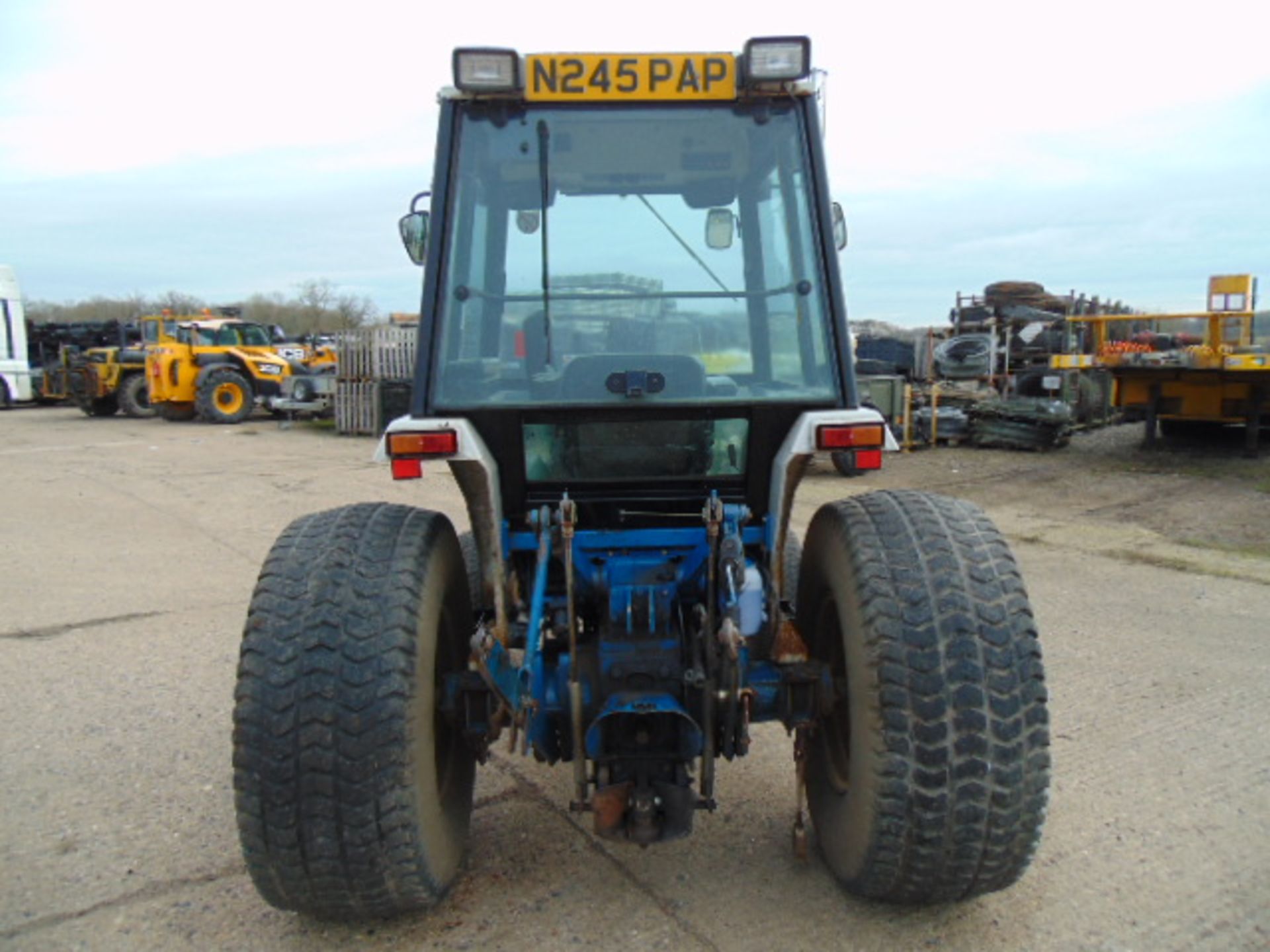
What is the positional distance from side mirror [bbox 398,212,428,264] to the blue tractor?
→ 11mm

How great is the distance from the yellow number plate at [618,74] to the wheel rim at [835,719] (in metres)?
1.69

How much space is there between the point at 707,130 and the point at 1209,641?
429cm

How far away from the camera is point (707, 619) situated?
290cm

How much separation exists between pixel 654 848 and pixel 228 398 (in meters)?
19.8

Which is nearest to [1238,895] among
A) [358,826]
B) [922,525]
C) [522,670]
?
[922,525]

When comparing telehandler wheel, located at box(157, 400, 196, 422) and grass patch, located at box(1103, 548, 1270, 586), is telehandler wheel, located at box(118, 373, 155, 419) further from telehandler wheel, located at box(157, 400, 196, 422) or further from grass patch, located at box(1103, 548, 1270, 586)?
grass patch, located at box(1103, 548, 1270, 586)

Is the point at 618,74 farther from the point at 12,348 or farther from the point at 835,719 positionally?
the point at 12,348

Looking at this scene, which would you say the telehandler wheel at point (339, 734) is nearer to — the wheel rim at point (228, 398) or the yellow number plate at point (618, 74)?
the yellow number plate at point (618, 74)

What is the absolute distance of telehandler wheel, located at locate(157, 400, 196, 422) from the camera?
69.1ft

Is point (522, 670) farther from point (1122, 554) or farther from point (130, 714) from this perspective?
point (1122, 554)

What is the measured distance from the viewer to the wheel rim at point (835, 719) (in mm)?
2910

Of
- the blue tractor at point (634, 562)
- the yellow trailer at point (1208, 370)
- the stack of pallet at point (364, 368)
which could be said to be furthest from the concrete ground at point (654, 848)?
the stack of pallet at point (364, 368)

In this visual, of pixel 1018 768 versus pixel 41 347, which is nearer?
pixel 1018 768

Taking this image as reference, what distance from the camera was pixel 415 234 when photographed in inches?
129
